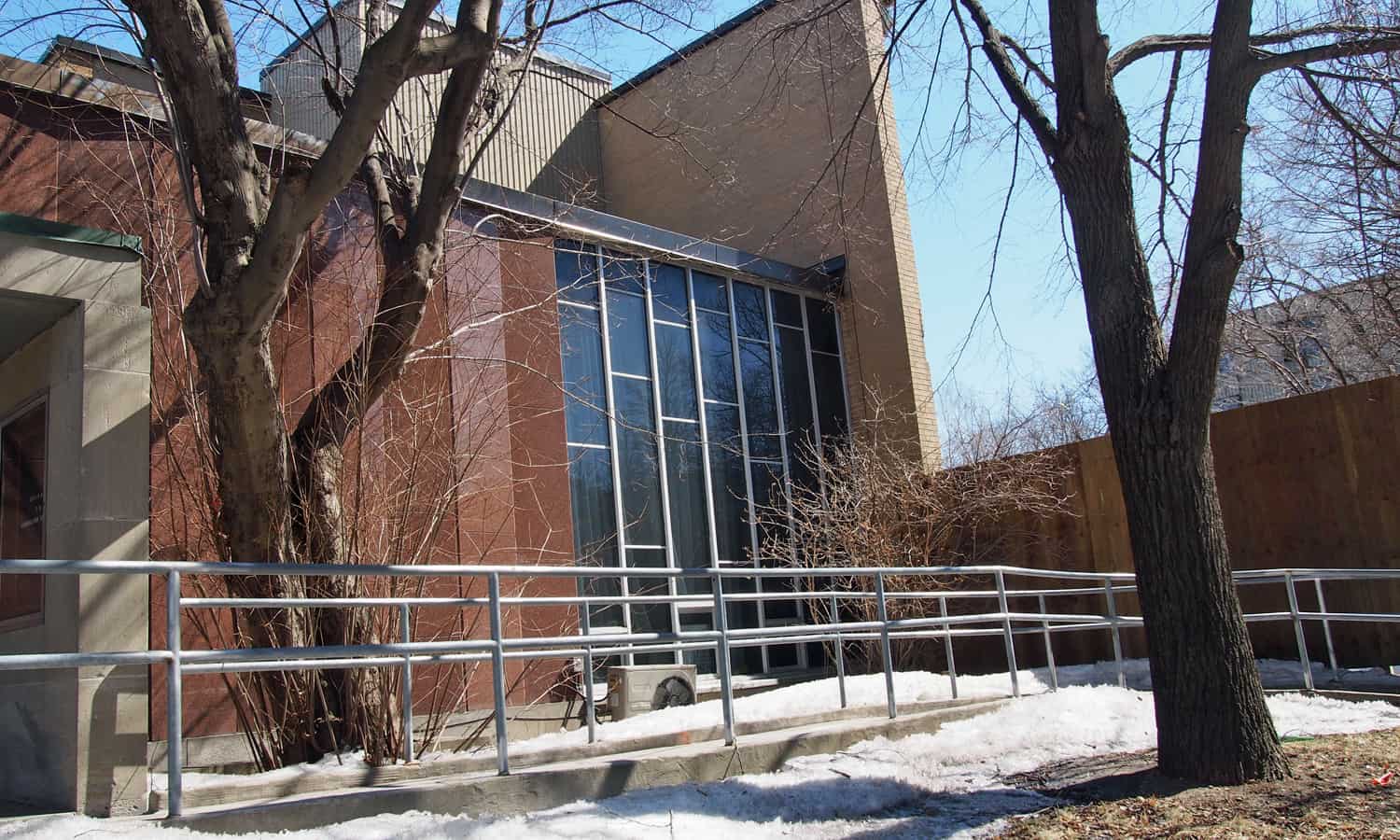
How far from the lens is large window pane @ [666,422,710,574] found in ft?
45.4

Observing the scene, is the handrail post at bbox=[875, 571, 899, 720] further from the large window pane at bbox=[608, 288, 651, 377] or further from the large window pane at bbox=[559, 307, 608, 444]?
the large window pane at bbox=[608, 288, 651, 377]

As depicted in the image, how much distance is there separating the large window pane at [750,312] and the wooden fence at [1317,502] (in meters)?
5.26

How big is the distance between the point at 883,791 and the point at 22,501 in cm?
496

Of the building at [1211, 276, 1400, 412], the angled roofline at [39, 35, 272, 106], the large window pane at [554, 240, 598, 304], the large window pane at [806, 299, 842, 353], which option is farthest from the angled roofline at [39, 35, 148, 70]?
the building at [1211, 276, 1400, 412]

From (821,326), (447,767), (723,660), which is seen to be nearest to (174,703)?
(447,767)

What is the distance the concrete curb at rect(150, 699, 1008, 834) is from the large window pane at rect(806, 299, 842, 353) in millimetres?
9711

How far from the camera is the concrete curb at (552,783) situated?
443cm

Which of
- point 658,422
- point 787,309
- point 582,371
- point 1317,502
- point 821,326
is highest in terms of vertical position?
point 787,309

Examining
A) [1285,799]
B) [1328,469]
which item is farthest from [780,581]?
[1285,799]

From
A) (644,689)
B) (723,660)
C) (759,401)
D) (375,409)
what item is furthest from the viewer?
(759,401)

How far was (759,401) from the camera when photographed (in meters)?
15.5

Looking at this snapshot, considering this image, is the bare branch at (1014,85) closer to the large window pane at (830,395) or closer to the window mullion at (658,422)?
the window mullion at (658,422)

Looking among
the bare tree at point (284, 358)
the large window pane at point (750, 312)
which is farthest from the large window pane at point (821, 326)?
the bare tree at point (284, 358)

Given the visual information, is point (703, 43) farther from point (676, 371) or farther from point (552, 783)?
point (552, 783)
